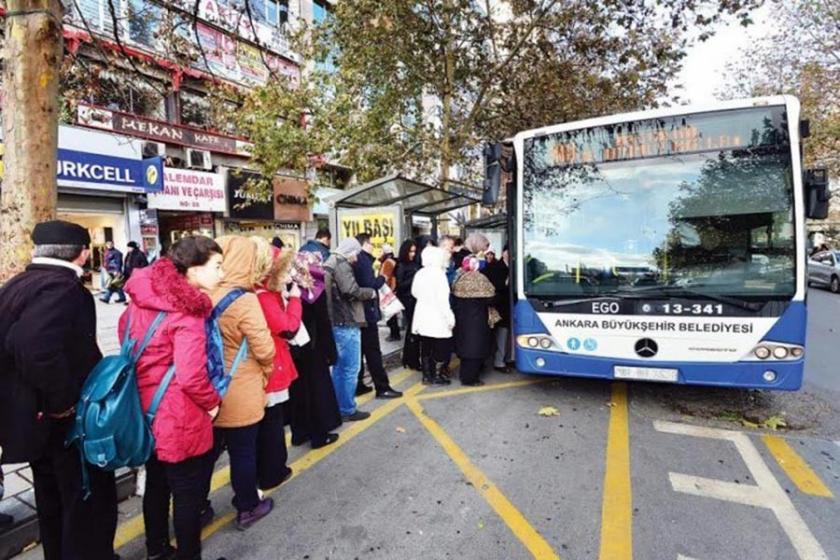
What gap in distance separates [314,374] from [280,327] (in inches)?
38.9

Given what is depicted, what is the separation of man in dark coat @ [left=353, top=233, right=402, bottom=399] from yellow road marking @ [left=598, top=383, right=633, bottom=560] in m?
2.31

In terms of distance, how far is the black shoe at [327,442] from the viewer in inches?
159

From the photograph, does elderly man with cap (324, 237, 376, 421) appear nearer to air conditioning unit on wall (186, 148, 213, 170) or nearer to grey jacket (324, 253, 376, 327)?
grey jacket (324, 253, 376, 327)

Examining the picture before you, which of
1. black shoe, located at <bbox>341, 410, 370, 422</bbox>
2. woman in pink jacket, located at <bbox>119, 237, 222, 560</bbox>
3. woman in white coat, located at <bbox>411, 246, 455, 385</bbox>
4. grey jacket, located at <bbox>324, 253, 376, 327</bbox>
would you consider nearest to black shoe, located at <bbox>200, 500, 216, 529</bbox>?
woman in pink jacket, located at <bbox>119, 237, 222, 560</bbox>

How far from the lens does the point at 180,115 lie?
14672mm

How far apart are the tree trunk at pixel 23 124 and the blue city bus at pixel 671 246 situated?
4.05 metres

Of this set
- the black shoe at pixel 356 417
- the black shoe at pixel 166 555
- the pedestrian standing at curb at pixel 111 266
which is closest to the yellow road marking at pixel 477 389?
the black shoe at pixel 356 417

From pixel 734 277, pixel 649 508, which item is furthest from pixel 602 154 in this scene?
pixel 649 508

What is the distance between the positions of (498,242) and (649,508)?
42.6ft

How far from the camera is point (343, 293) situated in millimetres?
4559

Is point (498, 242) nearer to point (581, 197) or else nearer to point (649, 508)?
point (581, 197)

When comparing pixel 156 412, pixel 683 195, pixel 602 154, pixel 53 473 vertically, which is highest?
pixel 602 154

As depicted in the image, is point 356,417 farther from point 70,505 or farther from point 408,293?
point 70,505

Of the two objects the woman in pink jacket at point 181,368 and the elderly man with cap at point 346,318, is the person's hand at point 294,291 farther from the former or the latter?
the elderly man with cap at point 346,318
